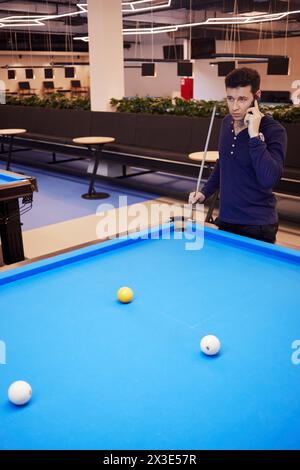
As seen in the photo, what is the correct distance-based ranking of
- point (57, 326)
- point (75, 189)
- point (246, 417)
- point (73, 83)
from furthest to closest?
1. point (73, 83)
2. point (75, 189)
3. point (57, 326)
4. point (246, 417)

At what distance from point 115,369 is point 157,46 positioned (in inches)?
873

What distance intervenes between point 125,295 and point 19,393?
61 cm

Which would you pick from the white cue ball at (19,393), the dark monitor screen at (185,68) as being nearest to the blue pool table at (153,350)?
the white cue ball at (19,393)

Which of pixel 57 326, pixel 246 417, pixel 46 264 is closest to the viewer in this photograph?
pixel 246 417

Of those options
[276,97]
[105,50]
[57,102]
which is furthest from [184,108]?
[276,97]

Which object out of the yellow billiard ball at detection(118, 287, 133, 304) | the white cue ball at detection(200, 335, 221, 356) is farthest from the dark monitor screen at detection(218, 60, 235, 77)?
the white cue ball at detection(200, 335, 221, 356)

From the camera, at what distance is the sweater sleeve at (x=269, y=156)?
6.93ft

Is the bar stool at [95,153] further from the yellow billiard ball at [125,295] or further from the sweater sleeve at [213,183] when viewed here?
the yellow billiard ball at [125,295]

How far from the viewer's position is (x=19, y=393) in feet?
3.81

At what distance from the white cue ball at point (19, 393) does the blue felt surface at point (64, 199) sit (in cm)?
414

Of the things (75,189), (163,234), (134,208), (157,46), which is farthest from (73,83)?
(163,234)

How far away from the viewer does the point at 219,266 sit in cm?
205

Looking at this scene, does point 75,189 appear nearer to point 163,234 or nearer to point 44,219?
point 44,219

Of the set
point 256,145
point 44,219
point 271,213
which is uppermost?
point 256,145
